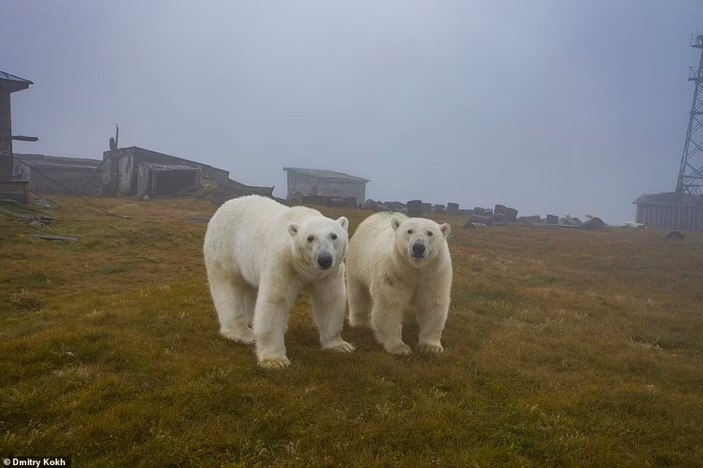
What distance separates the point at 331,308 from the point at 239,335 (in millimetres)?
1628

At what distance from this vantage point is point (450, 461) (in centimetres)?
497

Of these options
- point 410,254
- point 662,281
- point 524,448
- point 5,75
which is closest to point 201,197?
point 5,75

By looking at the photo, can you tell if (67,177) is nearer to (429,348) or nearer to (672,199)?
(429,348)

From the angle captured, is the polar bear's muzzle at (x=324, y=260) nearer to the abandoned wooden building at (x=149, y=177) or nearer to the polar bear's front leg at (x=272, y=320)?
the polar bear's front leg at (x=272, y=320)

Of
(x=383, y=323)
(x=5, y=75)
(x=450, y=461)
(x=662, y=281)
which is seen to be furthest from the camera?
(x=5, y=75)

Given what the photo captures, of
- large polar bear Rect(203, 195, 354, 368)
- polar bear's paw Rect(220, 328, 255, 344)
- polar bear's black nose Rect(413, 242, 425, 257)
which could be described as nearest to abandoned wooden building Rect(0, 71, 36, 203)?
large polar bear Rect(203, 195, 354, 368)

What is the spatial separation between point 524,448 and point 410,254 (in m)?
3.34

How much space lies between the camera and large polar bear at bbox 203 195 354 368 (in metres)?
7.09

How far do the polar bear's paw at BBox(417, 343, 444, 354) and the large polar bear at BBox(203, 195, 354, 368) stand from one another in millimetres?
1181

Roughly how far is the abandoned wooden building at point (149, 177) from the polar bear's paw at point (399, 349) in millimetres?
36459

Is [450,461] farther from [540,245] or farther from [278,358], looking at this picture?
[540,245]

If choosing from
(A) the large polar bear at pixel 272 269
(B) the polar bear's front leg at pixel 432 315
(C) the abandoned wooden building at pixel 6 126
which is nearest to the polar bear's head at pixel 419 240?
(B) the polar bear's front leg at pixel 432 315

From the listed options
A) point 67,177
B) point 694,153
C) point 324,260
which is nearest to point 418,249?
point 324,260

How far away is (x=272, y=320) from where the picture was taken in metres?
7.22
